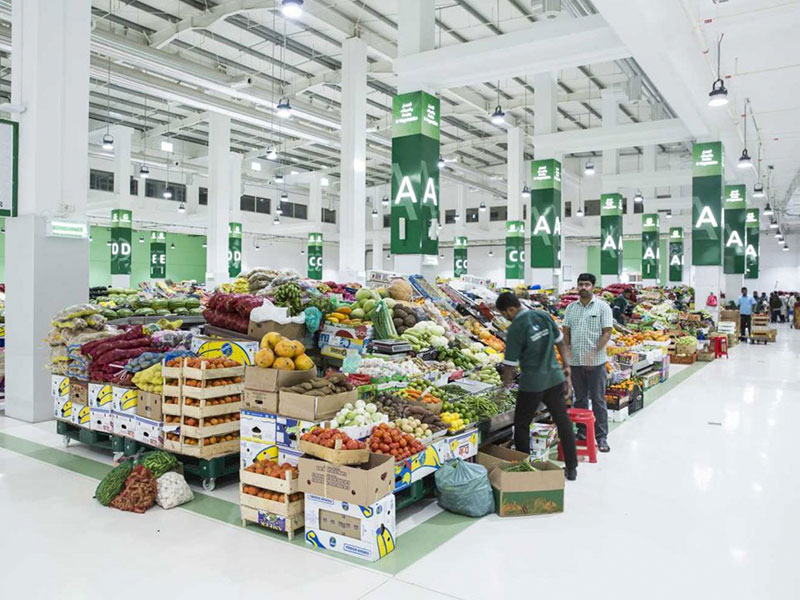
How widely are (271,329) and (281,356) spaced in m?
0.98

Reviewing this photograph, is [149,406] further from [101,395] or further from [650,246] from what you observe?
[650,246]

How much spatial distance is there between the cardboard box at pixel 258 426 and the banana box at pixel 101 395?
1.72 meters

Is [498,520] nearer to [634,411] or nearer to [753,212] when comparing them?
[634,411]

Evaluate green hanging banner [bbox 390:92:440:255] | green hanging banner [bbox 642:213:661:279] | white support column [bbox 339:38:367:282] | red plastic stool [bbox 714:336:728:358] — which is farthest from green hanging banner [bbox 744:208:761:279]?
green hanging banner [bbox 390:92:440:255]

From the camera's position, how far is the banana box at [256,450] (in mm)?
3854

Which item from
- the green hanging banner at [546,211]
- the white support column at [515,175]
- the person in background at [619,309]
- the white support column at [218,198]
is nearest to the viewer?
the person in background at [619,309]

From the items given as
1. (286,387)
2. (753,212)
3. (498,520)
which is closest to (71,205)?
(286,387)

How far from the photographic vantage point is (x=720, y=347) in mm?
13703

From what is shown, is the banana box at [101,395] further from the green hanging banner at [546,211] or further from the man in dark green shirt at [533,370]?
the green hanging banner at [546,211]

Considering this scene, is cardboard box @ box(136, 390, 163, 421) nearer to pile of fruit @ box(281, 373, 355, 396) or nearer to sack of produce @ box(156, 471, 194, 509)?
sack of produce @ box(156, 471, 194, 509)

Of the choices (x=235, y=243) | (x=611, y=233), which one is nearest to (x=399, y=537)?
(x=611, y=233)

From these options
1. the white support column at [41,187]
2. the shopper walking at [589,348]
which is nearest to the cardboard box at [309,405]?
the shopper walking at [589,348]

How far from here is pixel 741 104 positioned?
12.7 metres

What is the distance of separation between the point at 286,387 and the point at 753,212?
23.0 meters
